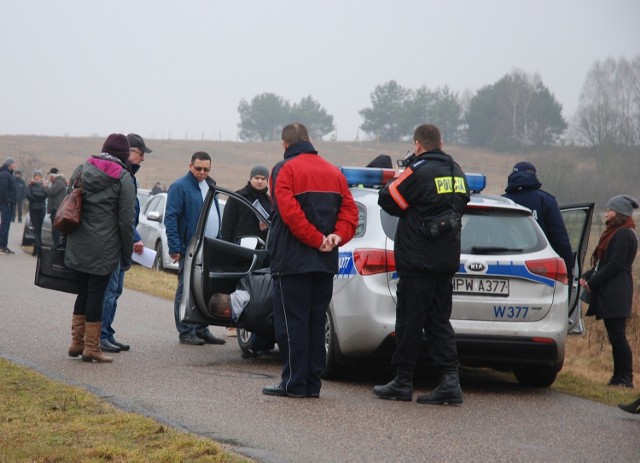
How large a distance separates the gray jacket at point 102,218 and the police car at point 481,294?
1.92 meters

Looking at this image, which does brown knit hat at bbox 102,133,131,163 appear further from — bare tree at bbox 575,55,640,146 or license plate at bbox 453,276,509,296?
bare tree at bbox 575,55,640,146

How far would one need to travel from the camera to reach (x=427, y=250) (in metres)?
7.68

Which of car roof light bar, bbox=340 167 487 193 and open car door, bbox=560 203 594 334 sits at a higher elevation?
car roof light bar, bbox=340 167 487 193

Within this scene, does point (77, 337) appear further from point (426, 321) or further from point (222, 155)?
point (222, 155)

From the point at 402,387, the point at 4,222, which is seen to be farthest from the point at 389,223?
the point at 4,222

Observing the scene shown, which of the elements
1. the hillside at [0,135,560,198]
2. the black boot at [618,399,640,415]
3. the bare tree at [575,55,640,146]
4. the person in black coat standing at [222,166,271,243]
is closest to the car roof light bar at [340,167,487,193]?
the person in black coat standing at [222,166,271,243]

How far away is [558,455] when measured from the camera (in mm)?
6188

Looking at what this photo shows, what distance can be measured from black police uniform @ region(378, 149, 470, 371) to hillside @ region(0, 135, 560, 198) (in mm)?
64716

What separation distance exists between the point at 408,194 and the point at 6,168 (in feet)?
58.1

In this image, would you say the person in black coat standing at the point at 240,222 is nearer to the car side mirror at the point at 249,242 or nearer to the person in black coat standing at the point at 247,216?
the person in black coat standing at the point at 247,216

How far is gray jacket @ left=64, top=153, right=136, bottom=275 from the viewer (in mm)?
9180

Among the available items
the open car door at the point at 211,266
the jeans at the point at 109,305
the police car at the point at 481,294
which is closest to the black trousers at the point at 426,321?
the police car at the point at 481,294

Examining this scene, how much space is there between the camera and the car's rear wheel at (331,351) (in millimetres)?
8500

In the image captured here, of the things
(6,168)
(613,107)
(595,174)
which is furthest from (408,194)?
(613,107)
